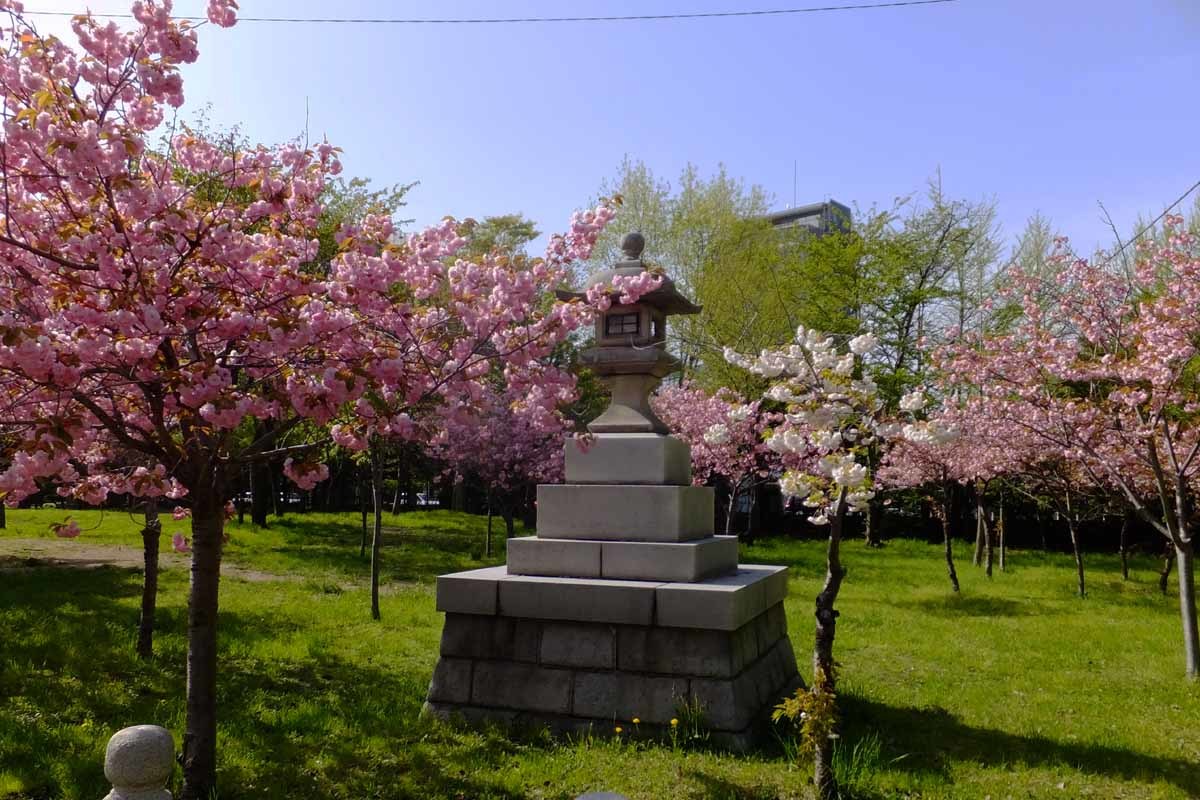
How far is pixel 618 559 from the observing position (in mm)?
6984

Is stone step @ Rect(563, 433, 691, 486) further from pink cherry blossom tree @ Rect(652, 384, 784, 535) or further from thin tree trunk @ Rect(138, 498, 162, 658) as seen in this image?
pink cherry blossom tree @ Rect(652, 384, 784, 535)

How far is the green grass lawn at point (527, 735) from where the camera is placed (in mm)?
5453

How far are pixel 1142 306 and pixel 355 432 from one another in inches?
365

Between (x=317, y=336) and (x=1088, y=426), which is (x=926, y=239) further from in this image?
(x=317, y=336)

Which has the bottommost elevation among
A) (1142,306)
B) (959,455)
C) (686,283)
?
(959,455)

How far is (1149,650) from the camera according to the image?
420 inches

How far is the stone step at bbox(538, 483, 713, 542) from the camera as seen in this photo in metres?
7.09

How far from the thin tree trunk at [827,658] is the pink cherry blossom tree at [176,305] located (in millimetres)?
2577

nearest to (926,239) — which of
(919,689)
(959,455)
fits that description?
(959,455)

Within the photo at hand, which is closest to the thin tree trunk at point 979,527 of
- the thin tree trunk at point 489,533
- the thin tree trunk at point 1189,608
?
the thin tree trunk at point 1189,608

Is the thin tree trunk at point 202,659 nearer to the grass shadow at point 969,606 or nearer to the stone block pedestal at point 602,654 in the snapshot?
the stone block pedestal at point 602,654

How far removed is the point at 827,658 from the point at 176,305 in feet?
14.3

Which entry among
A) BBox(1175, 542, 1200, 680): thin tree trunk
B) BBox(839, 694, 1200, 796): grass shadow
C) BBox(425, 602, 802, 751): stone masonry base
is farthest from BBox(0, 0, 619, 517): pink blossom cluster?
BBox(1175, 542, 1200, 680): thin tree trunk

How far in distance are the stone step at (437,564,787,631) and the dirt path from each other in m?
9.12
